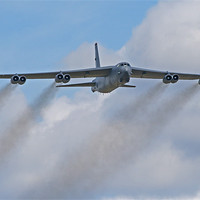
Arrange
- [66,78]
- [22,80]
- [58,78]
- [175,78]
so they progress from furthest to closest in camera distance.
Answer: [175,78] < [66,78] < [22,80] < [58,78]

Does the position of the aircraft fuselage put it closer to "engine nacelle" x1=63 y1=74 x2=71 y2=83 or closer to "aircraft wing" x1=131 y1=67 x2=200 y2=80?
"aircraft wing" x1=131 y1=67 x2=200 y2=80

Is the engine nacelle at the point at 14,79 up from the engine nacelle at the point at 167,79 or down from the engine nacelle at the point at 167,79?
down

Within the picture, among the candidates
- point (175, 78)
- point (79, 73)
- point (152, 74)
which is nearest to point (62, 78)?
point (79, 73)

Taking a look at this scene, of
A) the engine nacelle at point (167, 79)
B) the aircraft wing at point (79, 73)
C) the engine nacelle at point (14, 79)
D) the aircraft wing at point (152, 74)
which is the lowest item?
the engine nacelle at point (14, 79)

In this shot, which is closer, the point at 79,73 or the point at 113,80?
the point at 113,80

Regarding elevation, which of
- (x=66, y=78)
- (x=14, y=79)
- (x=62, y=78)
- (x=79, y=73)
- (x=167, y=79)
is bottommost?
(x=14, y=79)

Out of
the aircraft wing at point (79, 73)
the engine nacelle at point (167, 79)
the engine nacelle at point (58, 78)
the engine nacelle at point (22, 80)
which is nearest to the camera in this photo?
the engine nacelle at point (58, 78)

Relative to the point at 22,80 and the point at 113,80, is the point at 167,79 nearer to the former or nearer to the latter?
the point at 113,80

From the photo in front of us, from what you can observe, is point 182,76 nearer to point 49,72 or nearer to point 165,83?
point 165,83

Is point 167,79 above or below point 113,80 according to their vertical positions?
above

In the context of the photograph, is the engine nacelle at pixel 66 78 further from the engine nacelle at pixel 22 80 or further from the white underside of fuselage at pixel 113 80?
the white underside of fuselage at pixel 113 80

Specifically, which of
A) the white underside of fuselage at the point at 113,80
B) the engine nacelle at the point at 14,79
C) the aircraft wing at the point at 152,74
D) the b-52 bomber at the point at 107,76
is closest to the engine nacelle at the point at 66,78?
the b-52 bomber at the point at 107,76

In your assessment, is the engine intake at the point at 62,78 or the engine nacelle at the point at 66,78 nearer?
the engine intake at the point at 62,78

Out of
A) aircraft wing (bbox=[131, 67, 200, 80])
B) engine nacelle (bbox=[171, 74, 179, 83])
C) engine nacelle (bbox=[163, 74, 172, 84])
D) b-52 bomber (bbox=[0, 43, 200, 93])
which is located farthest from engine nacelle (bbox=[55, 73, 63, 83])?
engine nacelle (bbox=[171, 74, 179, 83])
